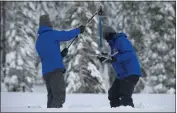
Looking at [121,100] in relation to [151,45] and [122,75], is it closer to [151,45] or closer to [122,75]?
[122,75]

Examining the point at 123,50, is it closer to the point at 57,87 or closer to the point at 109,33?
the point at 109,33

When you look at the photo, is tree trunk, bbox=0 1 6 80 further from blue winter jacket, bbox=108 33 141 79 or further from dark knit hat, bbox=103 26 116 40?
blue winter jacket, bbox=108 33 141 79

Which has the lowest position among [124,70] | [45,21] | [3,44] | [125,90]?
[125,90]

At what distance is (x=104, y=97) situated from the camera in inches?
429

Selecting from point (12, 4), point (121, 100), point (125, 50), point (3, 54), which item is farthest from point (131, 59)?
point (3, 54)

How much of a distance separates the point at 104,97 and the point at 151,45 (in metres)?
14.2

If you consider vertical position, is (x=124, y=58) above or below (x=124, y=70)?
above

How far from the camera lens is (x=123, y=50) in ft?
24.1

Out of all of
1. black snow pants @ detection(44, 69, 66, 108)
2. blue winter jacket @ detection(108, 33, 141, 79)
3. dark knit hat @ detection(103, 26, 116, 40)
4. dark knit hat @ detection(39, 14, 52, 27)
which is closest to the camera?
black snow pants @ detection(44, 69, 66, 108)

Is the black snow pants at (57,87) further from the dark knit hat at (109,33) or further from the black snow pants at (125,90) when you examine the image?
the dark knit hat at (109,33)

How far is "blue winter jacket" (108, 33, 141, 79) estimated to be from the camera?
730 cm

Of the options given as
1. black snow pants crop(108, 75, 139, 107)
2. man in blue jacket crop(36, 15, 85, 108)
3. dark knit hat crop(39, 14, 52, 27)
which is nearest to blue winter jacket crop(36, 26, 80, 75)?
man in blue jacket crop(36, 15, 85, 108)

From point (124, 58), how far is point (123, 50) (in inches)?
6.7

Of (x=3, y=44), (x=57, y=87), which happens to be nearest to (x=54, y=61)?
(x=57, y=87)
